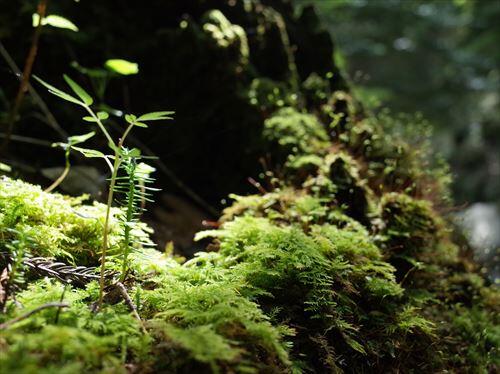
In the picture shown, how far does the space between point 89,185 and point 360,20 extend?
1706 centimetres

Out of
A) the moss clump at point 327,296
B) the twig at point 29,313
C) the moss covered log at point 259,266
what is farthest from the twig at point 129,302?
the moss clump at point 327,296

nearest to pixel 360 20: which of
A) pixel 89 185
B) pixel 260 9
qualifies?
pixel 260 9

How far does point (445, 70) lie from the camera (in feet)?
56.9

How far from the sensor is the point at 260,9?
483cm

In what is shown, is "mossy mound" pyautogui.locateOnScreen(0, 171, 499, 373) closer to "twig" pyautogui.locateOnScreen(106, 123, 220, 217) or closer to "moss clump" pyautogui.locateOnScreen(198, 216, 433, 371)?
"moss clump" pyautogui.locateOnScreen(198, 216, 433, 371)

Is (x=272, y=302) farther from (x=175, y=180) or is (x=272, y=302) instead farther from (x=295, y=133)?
(x=175, y=180)

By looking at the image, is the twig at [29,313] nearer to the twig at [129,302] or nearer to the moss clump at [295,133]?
the twig at [129,302]

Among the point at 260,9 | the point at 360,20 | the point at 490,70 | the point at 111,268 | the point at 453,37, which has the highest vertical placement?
the point at 453,37

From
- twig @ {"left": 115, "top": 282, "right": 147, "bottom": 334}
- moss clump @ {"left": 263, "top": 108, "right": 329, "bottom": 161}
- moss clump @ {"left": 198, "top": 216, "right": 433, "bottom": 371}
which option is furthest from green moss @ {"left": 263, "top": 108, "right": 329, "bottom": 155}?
twig @ {"left": 115, "top": 282, "right": 147, "bottom": 334}

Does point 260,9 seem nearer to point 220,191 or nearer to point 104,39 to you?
point 104,39

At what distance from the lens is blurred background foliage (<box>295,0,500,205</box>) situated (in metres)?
13.1

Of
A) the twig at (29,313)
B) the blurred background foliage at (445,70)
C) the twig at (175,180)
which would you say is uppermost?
the blurred background foliage at (445,70)

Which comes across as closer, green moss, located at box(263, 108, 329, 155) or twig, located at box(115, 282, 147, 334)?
twig, located at box(115, 282, 147, 334)

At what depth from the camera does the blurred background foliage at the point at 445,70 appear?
13101 millimetres
